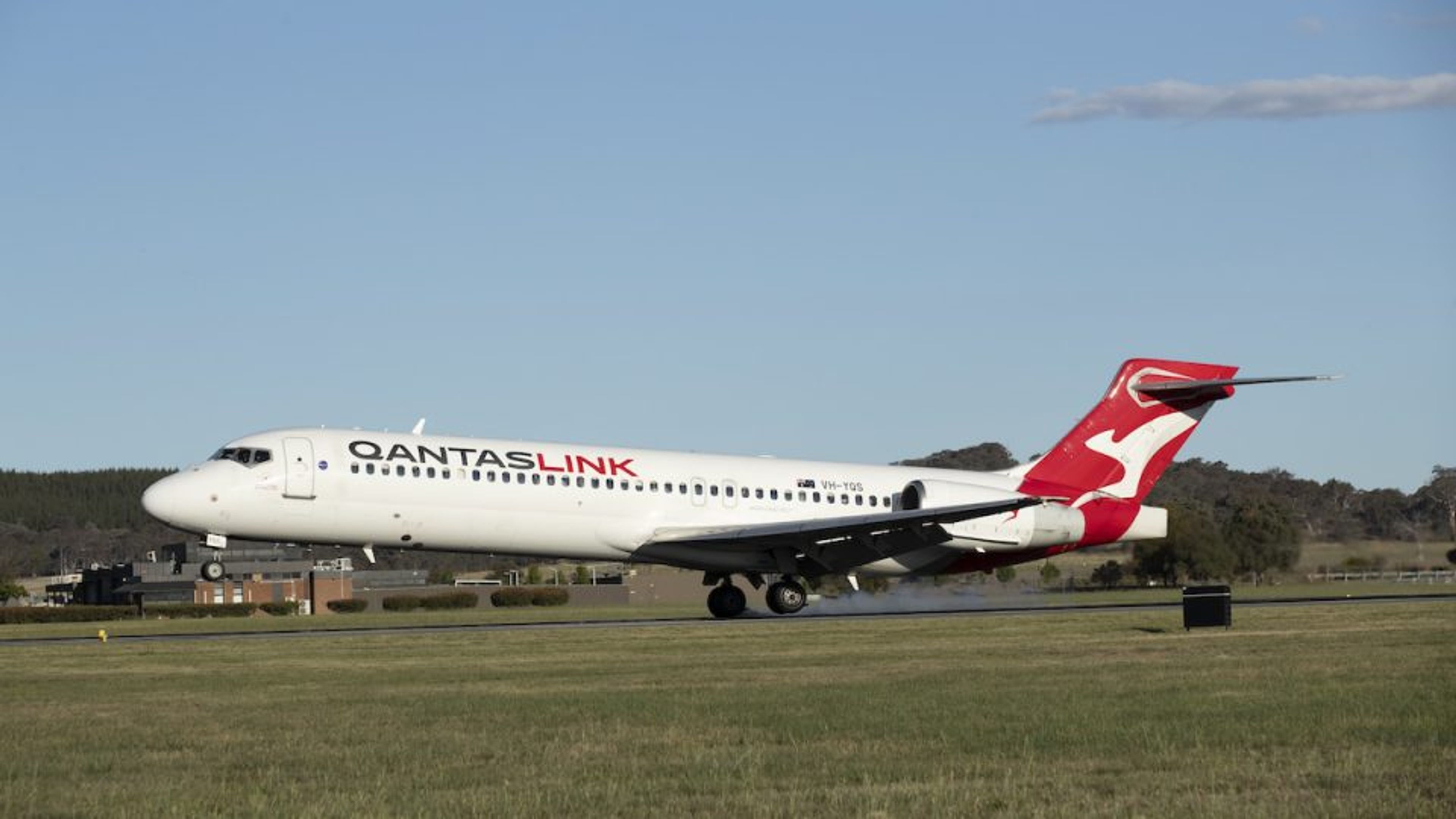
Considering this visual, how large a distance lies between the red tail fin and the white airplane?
4 cm

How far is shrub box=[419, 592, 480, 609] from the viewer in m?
70.5

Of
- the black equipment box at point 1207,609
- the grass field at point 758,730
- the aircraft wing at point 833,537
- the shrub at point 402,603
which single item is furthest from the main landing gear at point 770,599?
the shrub at point 402,603

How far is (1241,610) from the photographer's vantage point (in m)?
42.9

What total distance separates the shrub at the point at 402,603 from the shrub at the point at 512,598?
310cm

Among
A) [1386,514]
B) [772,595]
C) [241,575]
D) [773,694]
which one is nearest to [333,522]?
[772,595]

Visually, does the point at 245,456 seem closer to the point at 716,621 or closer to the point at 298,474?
the point at 298,474

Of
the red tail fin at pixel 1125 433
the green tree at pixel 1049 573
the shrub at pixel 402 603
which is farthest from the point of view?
the shrub at pixel 402 603

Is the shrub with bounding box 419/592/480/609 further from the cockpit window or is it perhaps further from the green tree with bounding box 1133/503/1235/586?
the cockpit window

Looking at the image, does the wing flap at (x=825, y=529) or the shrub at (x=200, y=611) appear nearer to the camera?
the wing flap at (x=825, y=529)

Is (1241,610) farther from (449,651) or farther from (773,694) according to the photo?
(773,694)

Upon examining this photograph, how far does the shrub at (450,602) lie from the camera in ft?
231

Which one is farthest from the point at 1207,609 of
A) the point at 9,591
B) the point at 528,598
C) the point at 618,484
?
the point at 9,591

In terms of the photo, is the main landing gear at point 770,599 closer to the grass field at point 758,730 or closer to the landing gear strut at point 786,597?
the landing gear strut at point 786,597

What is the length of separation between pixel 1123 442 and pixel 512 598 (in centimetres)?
3281
